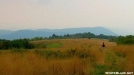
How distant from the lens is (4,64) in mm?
5496

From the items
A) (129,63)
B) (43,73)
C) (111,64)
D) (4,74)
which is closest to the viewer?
(4,74)

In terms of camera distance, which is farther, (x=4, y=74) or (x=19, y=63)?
(x=19, y=63)

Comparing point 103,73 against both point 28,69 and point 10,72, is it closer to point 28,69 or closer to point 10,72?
point 28,69

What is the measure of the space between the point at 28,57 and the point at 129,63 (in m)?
3.15

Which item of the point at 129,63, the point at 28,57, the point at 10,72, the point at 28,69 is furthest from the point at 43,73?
the point at 129,63

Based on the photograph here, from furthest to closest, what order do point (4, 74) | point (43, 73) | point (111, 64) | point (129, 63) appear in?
point (111, 64) → point (129, 63) → point (43, 73) → point (4, 74)

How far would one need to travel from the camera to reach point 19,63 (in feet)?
19.2

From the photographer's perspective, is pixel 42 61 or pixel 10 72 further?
pixel 42 61

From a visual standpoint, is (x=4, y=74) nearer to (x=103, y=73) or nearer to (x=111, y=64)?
(x=103, y=73)

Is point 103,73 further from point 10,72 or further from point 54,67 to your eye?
point 10,72

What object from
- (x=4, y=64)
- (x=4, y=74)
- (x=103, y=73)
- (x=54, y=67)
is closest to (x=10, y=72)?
(x=4, y=74)

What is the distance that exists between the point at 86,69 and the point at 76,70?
27cm

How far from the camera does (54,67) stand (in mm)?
5621

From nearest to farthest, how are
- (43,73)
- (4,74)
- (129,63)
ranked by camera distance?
1. (4,74)
2. (43,73)
3. (129,63)
